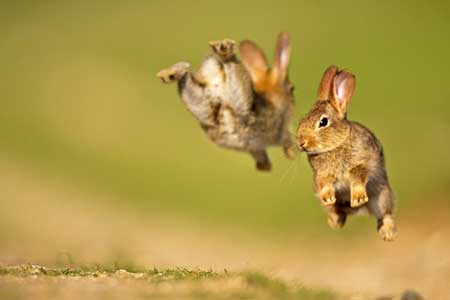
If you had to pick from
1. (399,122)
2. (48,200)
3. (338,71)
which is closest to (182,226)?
(48,200)

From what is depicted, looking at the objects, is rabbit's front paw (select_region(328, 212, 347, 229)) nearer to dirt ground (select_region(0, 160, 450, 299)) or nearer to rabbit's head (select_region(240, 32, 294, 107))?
rabbit's head (select_region(240, 32, 294, 107))

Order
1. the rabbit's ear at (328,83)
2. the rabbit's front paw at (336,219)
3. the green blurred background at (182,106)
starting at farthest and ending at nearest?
the green blurred background at (182,106) < the rabbit's front paw at (336,219) < the rabbit's ear at (328,83)

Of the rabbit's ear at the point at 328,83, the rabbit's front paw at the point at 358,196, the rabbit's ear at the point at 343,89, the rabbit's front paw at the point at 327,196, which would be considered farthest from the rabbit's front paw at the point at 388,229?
the rabbit's ear at the point at 328,83

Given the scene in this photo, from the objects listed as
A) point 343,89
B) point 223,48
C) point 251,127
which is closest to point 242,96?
point 251,127

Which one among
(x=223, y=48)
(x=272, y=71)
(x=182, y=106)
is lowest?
(x=223, y=48)

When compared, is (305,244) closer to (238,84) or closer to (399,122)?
(399,122)

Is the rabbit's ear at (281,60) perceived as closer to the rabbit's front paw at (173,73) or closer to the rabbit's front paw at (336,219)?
the rabbit's front paw at (173,73)

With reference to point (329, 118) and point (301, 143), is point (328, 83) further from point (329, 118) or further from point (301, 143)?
point (301, 143)
